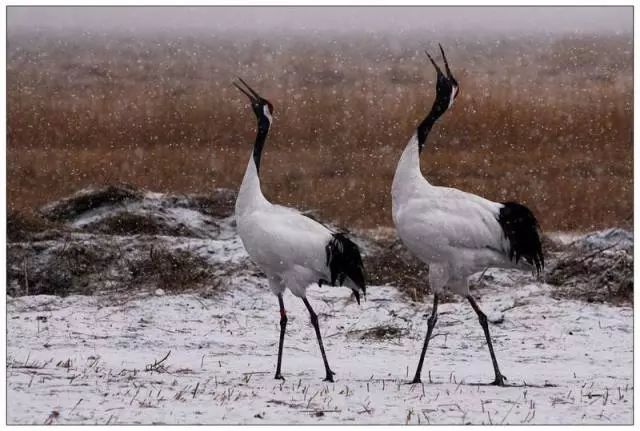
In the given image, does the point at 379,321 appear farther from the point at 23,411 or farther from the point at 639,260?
the point at 23,411

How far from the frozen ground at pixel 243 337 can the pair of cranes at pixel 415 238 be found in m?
0.56

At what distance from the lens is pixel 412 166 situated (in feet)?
25.4

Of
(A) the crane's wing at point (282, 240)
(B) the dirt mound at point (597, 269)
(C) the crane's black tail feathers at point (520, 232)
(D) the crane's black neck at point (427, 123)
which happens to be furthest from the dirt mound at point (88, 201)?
(C) the crane's black tail feathers at point (520, 232)

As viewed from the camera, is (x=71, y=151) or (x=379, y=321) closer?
(x=379, y=321)

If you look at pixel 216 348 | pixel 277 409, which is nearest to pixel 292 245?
pixel 277 409

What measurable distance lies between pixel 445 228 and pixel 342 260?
0.68m

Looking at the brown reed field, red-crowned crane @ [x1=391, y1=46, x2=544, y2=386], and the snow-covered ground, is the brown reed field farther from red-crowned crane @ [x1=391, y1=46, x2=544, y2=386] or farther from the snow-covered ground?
red-crowned crane @ [x1=391, y1=46, x2=544, y2=386]

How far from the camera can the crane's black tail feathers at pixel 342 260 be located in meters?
7.69

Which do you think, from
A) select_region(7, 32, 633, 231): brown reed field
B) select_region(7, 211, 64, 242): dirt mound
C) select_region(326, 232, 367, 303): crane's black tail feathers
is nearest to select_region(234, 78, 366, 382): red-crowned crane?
select_region(326, 232, 367, 303): crane's black tail feathers

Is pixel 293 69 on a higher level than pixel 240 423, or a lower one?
higher

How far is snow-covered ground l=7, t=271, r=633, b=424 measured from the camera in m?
6.94

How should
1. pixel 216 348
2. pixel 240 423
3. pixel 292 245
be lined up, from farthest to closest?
pixel 216 348, pixel 292 245, pixel 240 423

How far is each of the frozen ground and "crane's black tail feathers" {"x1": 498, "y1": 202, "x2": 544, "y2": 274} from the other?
0.83 meters

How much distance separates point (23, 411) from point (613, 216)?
6970mm
